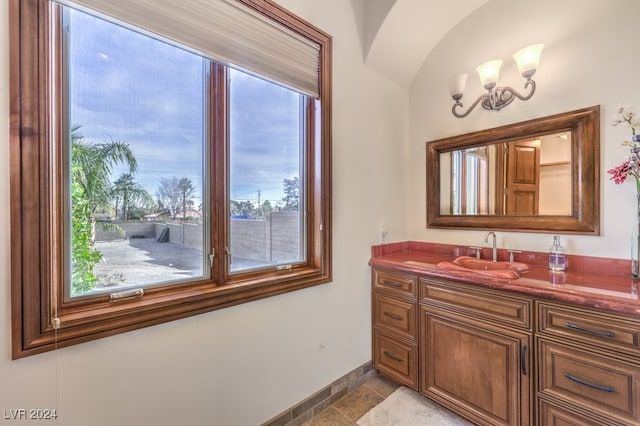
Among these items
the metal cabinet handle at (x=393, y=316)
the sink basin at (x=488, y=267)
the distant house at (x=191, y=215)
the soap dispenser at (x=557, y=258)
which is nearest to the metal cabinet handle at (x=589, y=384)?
the sink basin at (x=488, y=267)

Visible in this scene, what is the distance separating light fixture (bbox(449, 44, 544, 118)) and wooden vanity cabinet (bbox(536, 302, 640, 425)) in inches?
54.1

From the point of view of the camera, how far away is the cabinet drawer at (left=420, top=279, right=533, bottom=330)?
1443 mm

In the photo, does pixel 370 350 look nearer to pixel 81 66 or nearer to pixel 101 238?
pixel 101 238

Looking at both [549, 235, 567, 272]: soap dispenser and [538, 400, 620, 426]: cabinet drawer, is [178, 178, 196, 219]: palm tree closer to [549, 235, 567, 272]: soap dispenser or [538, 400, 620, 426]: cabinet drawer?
[538, 400, 620, 426]: cabinet drawer

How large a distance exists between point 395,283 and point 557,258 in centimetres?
98

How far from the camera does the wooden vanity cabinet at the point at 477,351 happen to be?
1.45 m

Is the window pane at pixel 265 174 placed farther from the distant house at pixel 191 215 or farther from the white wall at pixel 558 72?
the white wall at pixel 558 72

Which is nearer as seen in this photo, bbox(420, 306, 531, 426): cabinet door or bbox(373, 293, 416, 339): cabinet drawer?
bbox(420, 306, 531, 426): cabinet door

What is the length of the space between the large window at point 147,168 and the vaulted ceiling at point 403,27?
1.50 ft

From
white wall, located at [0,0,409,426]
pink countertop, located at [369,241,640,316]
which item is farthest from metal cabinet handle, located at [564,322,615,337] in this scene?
white wall, located at [0,0,409,426]

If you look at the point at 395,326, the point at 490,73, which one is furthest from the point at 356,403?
the point at 490,73

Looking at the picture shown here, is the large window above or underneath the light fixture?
underneath

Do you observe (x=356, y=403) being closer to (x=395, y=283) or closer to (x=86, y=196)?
(x=395, y=283)

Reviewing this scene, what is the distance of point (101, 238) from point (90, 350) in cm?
42
